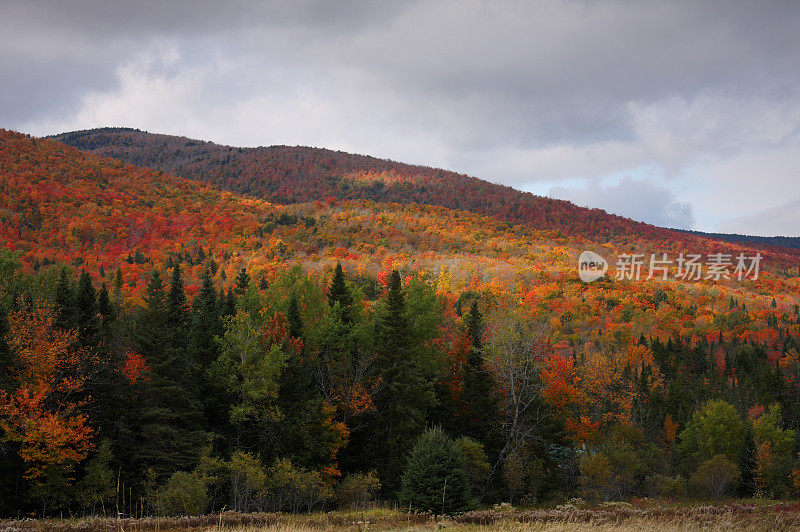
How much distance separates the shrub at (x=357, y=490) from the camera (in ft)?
113

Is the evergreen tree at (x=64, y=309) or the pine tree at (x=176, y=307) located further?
the pine tree at (x=176, y=307)

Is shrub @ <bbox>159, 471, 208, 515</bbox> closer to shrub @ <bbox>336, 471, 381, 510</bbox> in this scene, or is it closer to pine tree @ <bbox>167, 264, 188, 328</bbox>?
shrub @ <bbox>336, 471, 381, 510</bbox>

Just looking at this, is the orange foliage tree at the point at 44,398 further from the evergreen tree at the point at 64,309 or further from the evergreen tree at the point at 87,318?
the evergreen tree at the point at 87,318

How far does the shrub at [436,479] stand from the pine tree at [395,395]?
351 inches

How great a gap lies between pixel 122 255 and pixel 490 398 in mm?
128735

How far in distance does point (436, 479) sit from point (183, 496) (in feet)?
44.0

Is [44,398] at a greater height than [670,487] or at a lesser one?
greater

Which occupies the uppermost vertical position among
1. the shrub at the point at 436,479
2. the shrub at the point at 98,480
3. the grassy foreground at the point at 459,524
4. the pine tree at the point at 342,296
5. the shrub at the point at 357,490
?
the pine tree at the point at 342,296

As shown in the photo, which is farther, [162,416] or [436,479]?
[162,416]

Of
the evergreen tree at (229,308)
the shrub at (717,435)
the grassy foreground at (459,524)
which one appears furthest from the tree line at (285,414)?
the grassy foreground at (459,524)

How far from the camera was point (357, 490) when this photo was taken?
3462 cm

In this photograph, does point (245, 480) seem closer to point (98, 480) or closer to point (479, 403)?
point (98, 480)

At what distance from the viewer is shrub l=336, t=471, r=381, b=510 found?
34500 millimetres

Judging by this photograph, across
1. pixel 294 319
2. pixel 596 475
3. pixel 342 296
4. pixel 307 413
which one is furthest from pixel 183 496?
Result: pixel 596 475
